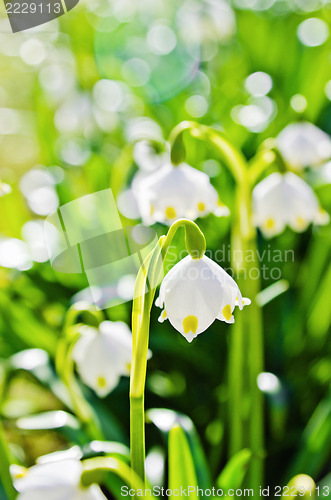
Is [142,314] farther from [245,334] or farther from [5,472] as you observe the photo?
[245,334]

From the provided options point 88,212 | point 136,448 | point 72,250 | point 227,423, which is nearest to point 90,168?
point 88,212

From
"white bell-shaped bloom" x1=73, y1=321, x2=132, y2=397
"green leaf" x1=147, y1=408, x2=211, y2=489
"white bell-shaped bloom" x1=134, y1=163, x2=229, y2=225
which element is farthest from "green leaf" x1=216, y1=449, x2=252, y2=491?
"white bell-shaped bloom" x1=134, y1=163, x2=229, y2=225

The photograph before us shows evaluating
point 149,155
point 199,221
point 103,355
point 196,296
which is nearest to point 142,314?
point 196,296

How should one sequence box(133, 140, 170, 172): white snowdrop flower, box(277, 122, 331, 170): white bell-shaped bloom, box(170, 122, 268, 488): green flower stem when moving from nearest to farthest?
box(170, 122, 268, 488): green flower stem, box(133, 140, 170, 172): white snowdrop flower, box(277, 122, 331, 170): white bell-shaped bloom

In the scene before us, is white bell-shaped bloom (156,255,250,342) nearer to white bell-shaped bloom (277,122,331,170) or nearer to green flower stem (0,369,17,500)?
green flower stem (0,369,17,500)

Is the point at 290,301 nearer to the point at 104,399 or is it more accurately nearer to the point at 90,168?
the point at 104,399

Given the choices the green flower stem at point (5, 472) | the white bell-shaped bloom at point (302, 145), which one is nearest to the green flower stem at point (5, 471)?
the green flower stem at point (5, 472)
